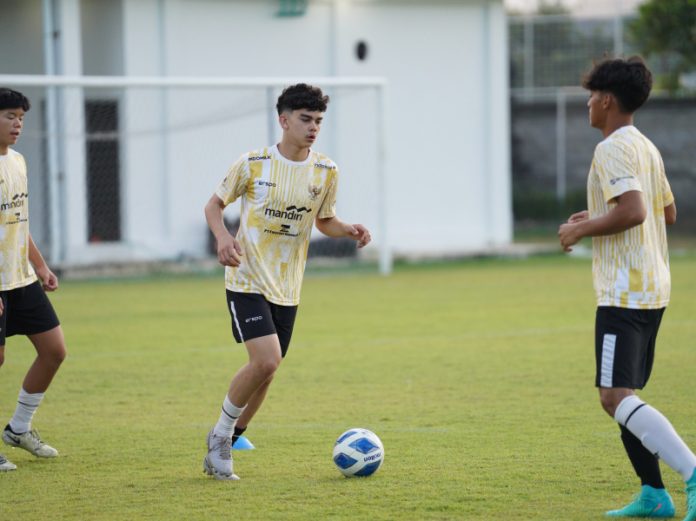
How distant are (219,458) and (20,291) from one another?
1.52 metres

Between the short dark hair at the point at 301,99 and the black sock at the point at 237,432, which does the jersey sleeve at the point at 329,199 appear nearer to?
the short dark hair at the point at 301,99

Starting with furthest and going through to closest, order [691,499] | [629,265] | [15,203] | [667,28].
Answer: [667,28] → [15,203] → [629,265] → [691,499]

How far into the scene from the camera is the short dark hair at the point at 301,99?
6547 mm

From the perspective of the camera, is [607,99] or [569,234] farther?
[607,99]

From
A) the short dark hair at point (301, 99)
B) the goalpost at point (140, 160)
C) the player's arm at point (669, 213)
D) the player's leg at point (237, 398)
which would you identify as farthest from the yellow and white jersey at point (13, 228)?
the goalpost at point (140, 160)

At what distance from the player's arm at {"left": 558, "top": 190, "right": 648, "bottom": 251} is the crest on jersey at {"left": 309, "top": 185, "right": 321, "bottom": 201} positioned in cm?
186

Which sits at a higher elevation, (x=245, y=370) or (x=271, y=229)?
(x=271, y=229)

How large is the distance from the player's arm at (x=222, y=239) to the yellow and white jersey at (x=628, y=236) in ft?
6.08

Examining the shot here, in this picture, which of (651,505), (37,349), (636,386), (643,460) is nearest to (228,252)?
(37,349)

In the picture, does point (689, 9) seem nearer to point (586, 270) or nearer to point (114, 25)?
point (586, 270)

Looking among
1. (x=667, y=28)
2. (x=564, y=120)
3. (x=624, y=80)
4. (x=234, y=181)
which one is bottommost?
(x=234, y=181)

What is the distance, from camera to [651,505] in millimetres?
5430

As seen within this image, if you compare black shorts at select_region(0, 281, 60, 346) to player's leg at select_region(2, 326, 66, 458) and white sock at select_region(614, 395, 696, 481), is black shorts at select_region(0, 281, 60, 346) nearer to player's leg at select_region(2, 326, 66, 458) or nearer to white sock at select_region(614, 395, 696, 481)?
player's leg at select_region(2, 326, 66, 458)

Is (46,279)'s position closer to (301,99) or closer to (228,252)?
(228,252)
